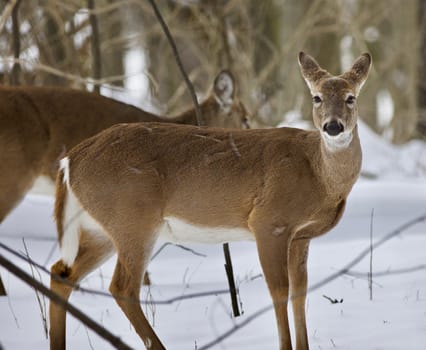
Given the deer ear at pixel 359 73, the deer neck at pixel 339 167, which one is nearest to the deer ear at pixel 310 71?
the deer ear at pixel 359 73

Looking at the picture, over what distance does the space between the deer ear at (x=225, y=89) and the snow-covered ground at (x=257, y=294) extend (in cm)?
131

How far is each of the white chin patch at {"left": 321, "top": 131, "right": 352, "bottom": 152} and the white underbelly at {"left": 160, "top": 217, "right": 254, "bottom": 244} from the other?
1.84 ft

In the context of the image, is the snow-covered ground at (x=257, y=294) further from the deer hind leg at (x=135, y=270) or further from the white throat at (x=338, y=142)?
the white throat at (x=338, y=142)

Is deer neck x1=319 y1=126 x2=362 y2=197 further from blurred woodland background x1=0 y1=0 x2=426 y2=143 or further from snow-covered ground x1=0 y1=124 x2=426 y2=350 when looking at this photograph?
blurred woodland background x1=0 y1=0 x2=426 y2=143

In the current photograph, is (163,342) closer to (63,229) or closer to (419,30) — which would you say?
(63,229)

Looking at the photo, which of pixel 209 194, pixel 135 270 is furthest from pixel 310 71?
pixel 135 270

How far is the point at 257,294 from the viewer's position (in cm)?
516

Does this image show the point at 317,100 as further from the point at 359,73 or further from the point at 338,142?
the point at 359,73

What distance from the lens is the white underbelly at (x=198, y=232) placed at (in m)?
4.29

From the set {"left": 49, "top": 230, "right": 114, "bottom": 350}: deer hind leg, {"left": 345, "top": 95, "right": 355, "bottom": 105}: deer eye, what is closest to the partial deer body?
{"left": 49, "top": 230, "right": 114, "bottom": 350}: deer hind leg

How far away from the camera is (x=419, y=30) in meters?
13.6

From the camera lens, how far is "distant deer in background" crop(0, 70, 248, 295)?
5.81 m

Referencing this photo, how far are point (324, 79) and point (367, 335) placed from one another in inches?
48.7

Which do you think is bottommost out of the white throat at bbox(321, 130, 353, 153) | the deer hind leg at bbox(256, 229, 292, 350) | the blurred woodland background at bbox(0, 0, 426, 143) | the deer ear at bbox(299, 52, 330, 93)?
the blurred woodland background at bbox(0, 0, 426, 143)
